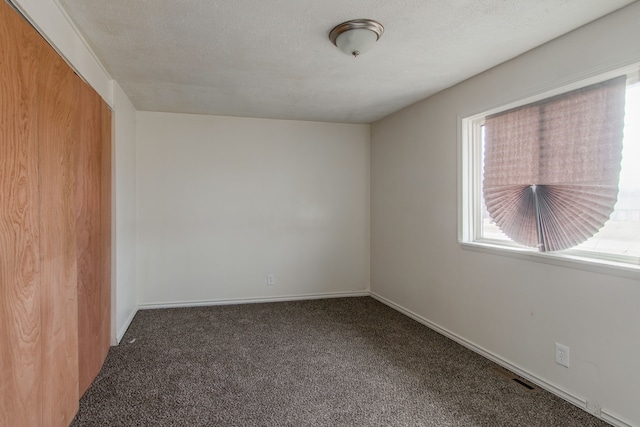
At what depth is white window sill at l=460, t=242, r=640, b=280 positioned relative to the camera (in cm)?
180

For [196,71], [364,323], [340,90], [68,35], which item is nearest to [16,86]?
[68,35]

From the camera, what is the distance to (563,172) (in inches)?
86.0

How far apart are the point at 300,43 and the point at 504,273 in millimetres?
2185

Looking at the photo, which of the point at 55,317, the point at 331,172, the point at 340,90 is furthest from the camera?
the point at 331,172

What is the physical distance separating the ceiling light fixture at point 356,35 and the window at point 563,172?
121 centimetres

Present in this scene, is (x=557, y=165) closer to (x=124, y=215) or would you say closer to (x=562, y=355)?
(x=562, y=355)

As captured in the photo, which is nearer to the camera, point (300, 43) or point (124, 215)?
point (300, 43)

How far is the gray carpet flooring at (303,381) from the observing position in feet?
6.31

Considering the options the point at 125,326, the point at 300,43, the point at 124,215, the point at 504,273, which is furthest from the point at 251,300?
the point at 300,43

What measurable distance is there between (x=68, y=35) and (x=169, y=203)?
2228 mm

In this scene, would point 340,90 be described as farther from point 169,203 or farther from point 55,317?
point 55,317

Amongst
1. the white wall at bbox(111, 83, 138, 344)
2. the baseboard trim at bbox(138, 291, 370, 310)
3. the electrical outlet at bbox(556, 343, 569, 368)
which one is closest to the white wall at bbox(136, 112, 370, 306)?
the baseboard trim at bbox(138, 291, 370, 310)

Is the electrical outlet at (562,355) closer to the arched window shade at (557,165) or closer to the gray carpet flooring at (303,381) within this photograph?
the gray carpet flooring at (303,381)

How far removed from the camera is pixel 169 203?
12.9ft
